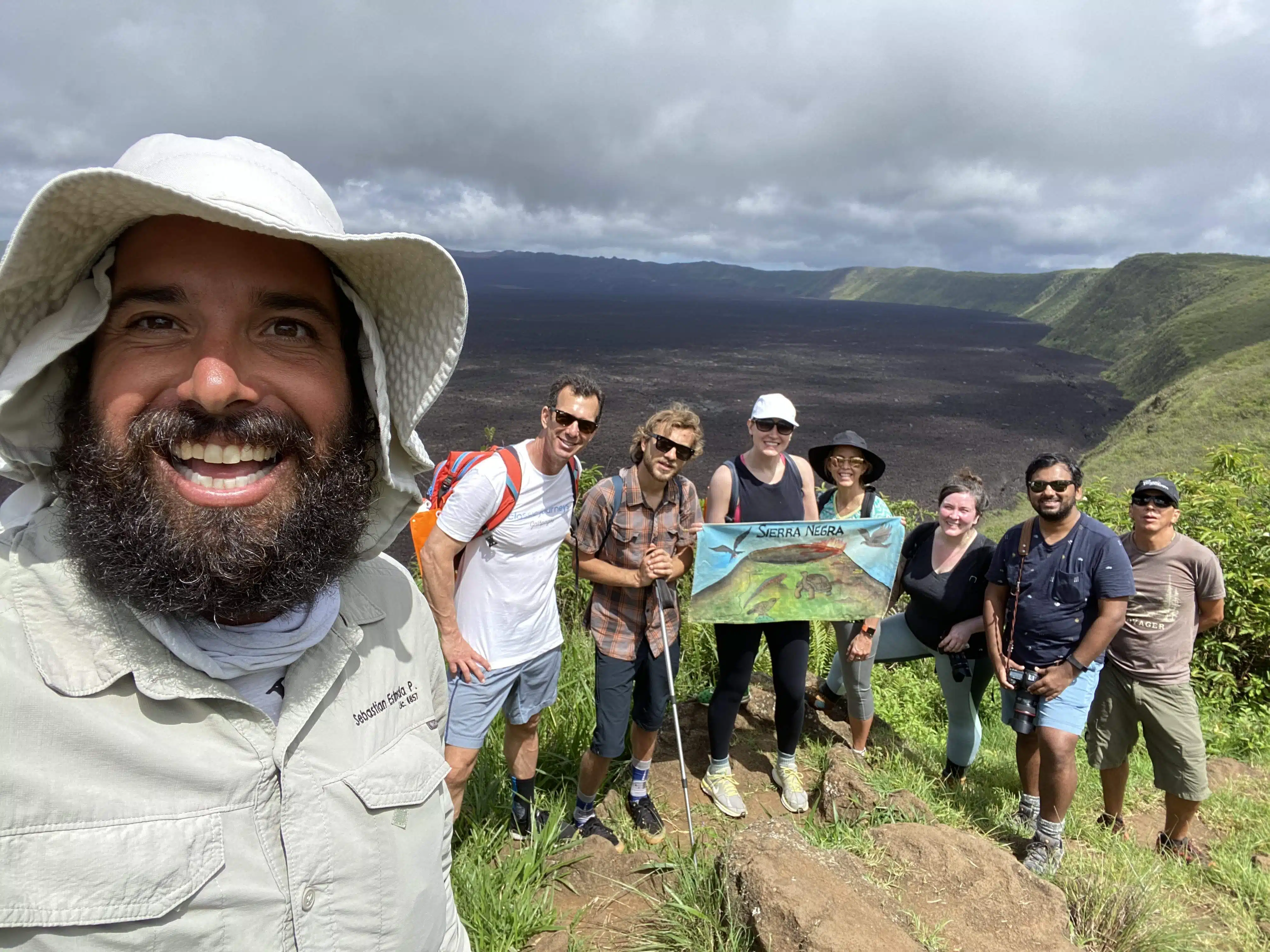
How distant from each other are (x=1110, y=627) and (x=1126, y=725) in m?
1.10

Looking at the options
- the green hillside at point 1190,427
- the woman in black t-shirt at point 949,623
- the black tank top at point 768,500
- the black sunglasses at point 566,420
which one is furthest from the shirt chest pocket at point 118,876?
the green hillside at point 1190,427

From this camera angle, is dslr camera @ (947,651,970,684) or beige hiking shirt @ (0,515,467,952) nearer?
beige hiking shirt @ (0,515,467,952)

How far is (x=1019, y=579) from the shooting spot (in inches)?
162

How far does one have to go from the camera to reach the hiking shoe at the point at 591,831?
3859mm

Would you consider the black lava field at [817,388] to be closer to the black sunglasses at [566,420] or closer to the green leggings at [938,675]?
the green leggings at [938,675]

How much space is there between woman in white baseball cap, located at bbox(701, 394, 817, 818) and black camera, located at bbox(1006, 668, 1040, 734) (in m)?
1.18

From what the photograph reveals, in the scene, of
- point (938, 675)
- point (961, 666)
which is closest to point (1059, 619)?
point (961, 666)

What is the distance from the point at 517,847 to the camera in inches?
142

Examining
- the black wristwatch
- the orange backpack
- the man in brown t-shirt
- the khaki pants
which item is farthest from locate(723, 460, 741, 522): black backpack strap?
the khaki pants

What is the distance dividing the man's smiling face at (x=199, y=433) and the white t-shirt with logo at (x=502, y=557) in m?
2.08

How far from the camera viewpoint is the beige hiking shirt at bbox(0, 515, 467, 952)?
3.22 ft

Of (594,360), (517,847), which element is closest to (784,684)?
(517,847)

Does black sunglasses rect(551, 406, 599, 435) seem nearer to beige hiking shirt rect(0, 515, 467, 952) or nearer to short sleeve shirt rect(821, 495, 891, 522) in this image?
short sleeve shirt rect(821, 495, 891, 522)

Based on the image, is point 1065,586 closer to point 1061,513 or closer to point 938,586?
point 1061,513
